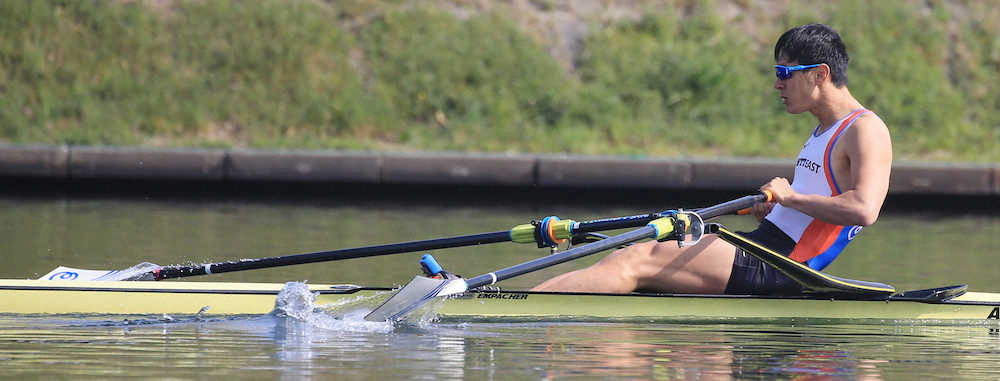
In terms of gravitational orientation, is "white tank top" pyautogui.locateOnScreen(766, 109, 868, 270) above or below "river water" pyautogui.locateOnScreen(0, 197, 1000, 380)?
above

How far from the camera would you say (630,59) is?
15.4m

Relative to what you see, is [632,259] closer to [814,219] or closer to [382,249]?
[814,219]

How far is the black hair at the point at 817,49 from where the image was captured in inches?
232

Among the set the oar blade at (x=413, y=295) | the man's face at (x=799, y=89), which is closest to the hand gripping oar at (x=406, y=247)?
the oar blade at (x=413, y=295)

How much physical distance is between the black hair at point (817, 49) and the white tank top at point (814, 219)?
0.66ft

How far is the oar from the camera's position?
5.70 meters

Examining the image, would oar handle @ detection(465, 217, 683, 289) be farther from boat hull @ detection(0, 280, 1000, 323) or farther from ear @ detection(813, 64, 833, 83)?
ear @ detection(813, 64, 833, 83)

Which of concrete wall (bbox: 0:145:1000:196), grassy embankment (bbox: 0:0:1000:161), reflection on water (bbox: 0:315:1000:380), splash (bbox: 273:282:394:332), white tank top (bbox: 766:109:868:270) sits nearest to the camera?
reflection on water (bbox: 0:315:1000:380)

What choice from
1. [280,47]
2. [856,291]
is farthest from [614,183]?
[856,291]

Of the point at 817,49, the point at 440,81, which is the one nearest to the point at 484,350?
the point at 817,49

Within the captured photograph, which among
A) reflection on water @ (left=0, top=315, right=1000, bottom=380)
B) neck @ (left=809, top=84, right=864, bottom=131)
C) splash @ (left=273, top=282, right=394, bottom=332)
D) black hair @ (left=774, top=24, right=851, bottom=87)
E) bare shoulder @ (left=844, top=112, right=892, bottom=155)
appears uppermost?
black hair @ (left=774, top=24, right=851, bottom=87)

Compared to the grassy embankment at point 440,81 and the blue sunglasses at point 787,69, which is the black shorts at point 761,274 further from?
the grassy embankment at point 440,81

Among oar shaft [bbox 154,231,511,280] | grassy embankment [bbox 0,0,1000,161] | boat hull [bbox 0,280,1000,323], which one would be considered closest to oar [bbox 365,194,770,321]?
boat hull [bbox 0,280,1000,323]

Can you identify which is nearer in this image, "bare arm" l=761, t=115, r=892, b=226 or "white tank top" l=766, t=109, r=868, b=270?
"bare arm" l=761, t=115, r=892, b=226
